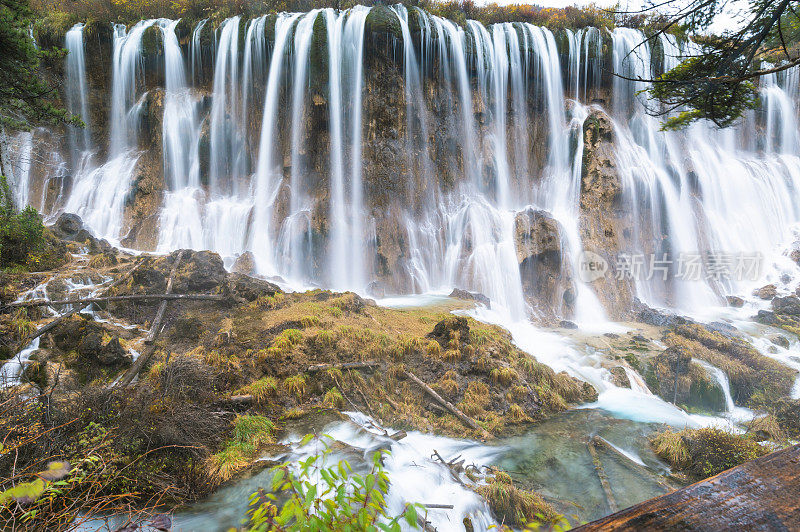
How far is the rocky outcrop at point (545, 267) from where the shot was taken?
584 inches

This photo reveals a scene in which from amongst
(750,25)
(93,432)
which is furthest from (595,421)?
(93,432)

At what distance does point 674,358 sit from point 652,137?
15.2 metres

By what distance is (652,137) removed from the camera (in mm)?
19531

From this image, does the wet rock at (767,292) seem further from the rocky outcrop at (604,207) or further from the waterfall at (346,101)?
the waterfall at (346,101)

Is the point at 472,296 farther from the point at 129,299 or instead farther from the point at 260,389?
the point at 129,299

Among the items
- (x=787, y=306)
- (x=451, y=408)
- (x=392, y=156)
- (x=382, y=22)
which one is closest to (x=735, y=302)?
(x=787, y=306)

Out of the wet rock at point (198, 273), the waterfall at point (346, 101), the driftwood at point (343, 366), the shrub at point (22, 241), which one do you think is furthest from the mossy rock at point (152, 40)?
the driftwood at point (343, 366)

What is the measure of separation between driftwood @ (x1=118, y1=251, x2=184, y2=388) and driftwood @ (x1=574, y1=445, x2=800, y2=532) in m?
5.43

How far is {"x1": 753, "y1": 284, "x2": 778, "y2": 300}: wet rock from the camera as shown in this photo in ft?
55.8

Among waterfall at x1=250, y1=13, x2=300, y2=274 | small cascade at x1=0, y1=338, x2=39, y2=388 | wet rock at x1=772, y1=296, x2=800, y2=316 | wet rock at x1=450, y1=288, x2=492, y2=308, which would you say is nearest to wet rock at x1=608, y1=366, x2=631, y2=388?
wet rock at x1=450, y1=288, x2=492, y2=308

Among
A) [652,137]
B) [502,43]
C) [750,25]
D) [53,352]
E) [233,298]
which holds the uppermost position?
[502,43]

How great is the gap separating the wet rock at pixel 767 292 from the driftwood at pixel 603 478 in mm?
17849

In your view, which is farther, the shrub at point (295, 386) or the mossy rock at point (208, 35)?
the mossy rock at point (208, 35)

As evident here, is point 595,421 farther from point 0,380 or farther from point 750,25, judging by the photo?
point 0,380
